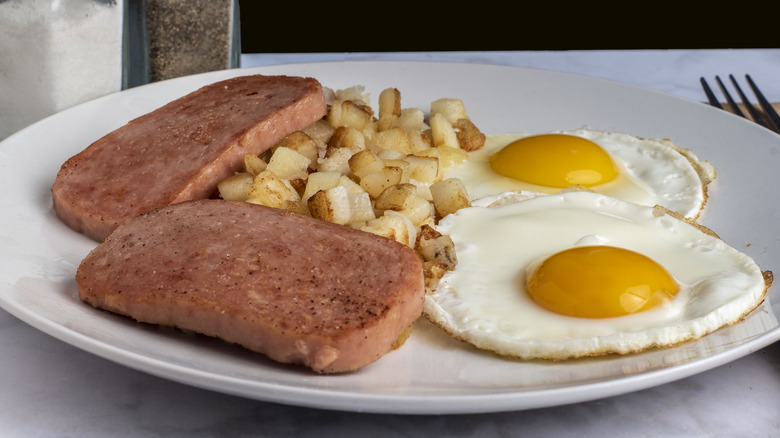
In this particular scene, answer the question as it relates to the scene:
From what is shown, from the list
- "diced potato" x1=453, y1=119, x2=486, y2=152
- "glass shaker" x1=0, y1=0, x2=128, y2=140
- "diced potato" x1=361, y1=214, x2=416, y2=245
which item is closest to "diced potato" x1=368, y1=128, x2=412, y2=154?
"diced potato" x1=453, y1=119, x2=486, y2=152

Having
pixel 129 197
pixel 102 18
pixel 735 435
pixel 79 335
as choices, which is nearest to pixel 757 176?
pixel 735 435

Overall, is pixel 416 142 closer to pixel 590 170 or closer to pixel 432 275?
pixel 590 170

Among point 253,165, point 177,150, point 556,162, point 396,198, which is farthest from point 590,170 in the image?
point 177,150

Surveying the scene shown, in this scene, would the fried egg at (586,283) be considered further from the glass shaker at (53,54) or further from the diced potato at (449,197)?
the glass shaker at (53,54)

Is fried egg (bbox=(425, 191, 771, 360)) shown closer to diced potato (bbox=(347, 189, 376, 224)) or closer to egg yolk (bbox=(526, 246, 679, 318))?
egg yolk (bbox=(526, 246, 679, 318))

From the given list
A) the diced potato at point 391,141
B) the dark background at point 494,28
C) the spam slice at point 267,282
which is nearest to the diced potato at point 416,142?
the diced potato at point 391,141

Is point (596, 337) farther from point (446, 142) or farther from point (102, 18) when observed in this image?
point (102, 18)
